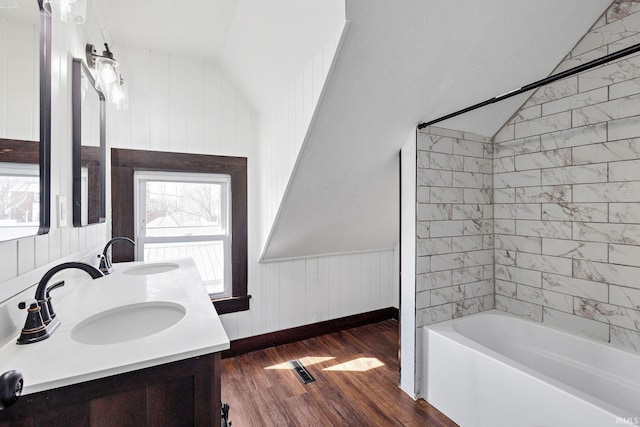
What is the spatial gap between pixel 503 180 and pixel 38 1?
8.86ft

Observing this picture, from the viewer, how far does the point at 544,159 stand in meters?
2.01

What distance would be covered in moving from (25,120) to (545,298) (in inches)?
112

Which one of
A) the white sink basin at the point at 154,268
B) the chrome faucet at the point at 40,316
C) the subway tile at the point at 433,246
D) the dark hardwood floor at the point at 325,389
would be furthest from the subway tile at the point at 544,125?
the chrome faucet at the point at 40,316

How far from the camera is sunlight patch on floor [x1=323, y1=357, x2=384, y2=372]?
2291mm

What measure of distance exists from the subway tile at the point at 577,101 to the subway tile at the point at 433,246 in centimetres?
110

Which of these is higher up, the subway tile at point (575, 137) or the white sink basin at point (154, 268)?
the subway tile at point (575, 137)

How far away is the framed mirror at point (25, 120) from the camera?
2.71 feet

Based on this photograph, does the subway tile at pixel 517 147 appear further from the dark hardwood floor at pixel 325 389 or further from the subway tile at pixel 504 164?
the dark hardwood floor at pixel 325 389

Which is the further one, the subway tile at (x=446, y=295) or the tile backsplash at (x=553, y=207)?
the subway tile at (x=446, y=295)

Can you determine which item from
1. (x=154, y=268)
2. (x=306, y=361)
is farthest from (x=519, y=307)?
(x=154, y=268)

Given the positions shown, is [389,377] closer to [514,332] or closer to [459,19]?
[514,332]

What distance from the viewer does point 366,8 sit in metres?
1.19

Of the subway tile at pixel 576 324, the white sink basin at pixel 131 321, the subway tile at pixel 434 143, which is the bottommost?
the subway tile at pixel 576 324

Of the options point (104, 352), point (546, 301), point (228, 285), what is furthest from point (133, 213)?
point (546, 301)
